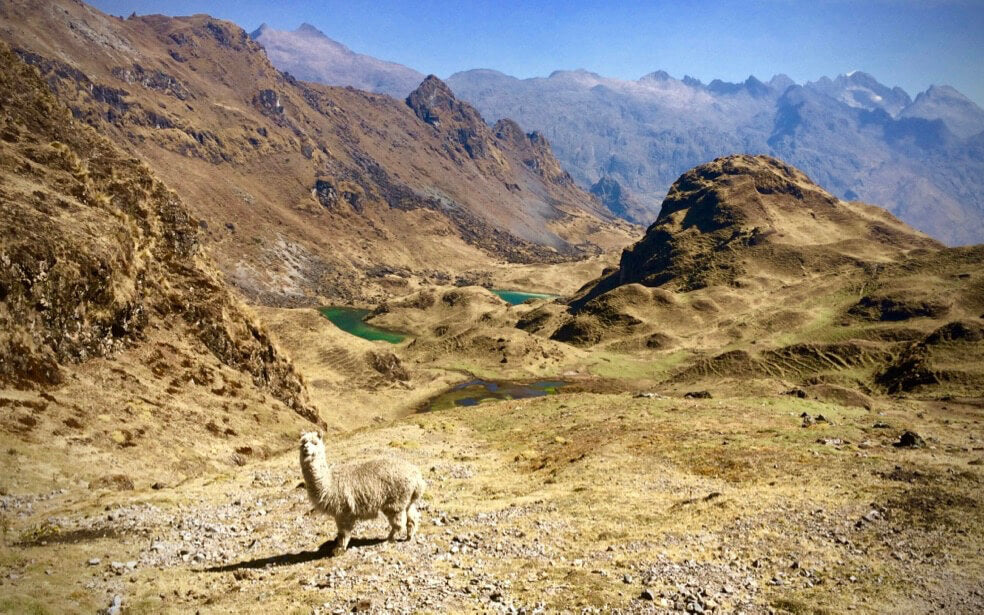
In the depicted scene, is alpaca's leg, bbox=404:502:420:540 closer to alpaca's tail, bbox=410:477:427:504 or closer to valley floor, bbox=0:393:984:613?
alpaca's tail, bbox=410:477:427:504

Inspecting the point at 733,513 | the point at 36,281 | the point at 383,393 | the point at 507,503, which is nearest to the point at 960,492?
the point at 733,513

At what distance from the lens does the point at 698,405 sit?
4922 cm

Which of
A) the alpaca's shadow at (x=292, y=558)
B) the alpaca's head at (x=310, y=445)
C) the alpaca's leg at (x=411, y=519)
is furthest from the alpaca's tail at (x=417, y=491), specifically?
the alpaca's head at (x=310, y=445)

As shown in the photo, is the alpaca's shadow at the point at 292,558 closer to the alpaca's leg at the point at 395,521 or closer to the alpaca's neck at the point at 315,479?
the alpaca's leg at the point at 395,521

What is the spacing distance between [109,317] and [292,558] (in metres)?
28.0

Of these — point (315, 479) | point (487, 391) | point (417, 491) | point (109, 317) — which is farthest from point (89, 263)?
point (487, 391)

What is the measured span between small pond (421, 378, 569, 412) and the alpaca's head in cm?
7212

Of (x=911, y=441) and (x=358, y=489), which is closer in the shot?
(x=358, y=489)

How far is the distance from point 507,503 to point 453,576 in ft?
26.9

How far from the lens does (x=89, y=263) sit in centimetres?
3559

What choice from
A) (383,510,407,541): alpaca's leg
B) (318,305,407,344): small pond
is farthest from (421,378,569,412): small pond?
(383,510,407,541): alpaca's leg

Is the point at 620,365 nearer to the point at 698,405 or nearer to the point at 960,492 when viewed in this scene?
the point at 698,405

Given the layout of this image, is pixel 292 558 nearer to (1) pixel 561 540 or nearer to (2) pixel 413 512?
(2) pixel 413 512

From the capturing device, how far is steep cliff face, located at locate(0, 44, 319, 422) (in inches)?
1233
